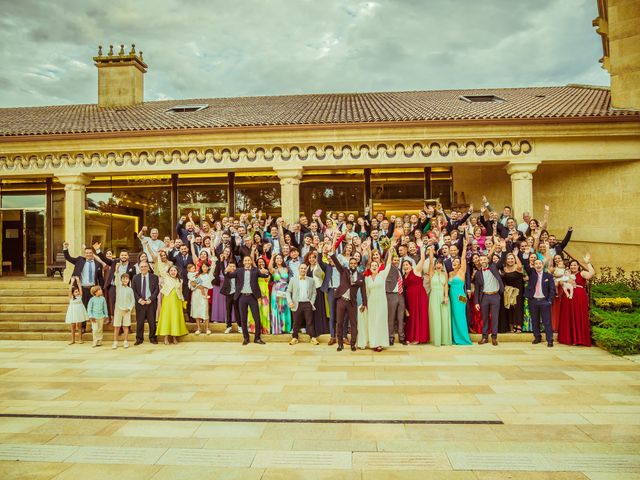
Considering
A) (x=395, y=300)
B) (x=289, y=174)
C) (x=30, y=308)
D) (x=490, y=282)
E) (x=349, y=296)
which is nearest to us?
(x=349, y=296)

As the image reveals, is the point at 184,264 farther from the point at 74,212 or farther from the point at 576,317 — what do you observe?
the point at 576,317

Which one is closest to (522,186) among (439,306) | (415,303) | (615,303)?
(615,303)

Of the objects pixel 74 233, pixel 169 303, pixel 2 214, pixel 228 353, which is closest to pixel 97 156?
pixel 74 233

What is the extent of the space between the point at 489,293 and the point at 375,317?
2.49 m

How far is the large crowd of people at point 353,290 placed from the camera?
9.52 meters

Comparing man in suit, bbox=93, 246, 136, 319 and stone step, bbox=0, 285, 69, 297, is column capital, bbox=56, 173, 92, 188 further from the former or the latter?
man in suit, bbox=93, 246, 136, 319

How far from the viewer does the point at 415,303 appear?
974 centimetres

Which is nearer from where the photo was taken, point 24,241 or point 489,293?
point 489,293

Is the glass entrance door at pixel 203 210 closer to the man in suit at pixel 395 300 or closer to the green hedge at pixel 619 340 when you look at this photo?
the man in suit at pixel 395 300

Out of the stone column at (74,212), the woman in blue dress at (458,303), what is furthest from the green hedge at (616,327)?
the stone column at (74,212)

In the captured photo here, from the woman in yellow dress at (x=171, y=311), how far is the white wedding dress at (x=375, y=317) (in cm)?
395

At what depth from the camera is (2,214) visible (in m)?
17.9

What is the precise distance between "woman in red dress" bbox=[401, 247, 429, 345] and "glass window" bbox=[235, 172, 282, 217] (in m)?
7.94

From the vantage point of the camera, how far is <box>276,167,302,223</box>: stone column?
47.3 feet
